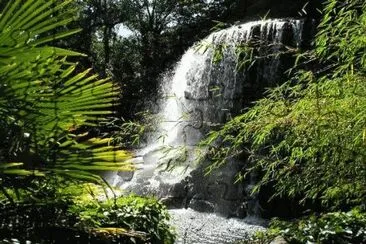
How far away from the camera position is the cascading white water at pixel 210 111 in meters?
10.4

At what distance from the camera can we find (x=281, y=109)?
335 cm

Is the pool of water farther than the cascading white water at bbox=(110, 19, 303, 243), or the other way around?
the cascading white water at bbox=(110, 19, 303, 243)

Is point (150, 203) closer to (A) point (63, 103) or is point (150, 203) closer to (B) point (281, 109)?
(B) point (281, 109)

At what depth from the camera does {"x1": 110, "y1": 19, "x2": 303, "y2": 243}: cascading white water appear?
34.1 ft

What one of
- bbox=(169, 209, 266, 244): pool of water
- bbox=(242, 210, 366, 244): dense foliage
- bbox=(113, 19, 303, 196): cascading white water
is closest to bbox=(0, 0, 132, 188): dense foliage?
bbox=(242, 210, 366, 244): dense foliage

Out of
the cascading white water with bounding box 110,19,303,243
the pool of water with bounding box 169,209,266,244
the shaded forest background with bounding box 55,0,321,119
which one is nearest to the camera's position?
the pool of water with bounding box 169,209,266,244

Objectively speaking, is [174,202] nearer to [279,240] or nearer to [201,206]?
[201,206]

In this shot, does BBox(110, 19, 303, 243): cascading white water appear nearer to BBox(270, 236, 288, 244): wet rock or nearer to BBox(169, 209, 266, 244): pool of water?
BBox(169, 209, 266, 244): pool of water

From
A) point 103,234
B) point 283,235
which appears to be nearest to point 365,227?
point 283,235

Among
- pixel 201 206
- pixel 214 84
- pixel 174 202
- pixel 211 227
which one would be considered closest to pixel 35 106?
pixel 211 227

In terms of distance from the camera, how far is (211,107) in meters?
12.9

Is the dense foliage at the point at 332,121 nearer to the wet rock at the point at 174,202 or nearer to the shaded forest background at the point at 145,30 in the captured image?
the wet rock at the point at 174,202

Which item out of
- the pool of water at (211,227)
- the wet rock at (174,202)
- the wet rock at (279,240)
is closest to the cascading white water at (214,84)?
the wet rock at (174,202)

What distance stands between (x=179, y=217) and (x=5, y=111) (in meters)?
8.04
